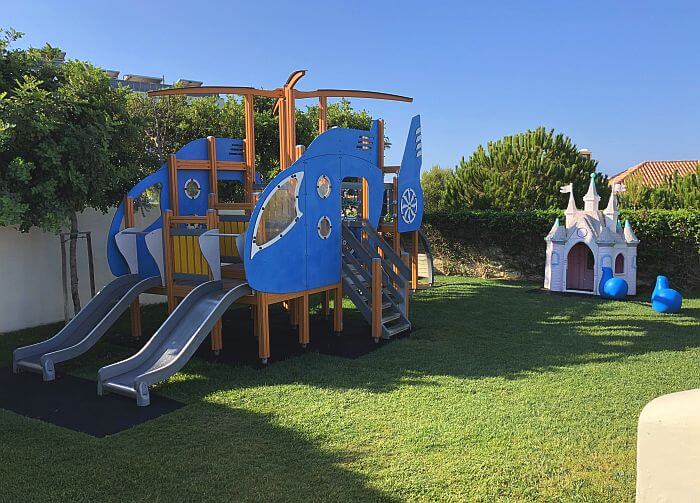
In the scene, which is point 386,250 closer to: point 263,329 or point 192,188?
point 263,329

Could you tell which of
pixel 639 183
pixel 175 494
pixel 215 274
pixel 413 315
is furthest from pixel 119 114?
pixel 639 183

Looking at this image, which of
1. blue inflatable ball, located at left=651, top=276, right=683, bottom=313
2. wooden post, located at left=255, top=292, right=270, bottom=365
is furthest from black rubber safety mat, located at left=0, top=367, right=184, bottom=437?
blue inflatable ball, located at left=651, top=276, right=683, bottom=313

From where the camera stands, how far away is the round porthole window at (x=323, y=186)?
7.93 meters

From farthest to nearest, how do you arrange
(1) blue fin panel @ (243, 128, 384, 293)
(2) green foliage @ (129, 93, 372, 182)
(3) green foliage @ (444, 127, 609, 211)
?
(3) green foliage @ (444, 127, 609, 211) → (2) green foliage @ (129, 93, 372, 182) → (1) blue fin panel @ (243, 128, 384, 293)

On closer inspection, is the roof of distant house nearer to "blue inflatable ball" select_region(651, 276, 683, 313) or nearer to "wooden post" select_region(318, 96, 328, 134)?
"blue inflatable ball" select_region(651, 276, 683, 313)

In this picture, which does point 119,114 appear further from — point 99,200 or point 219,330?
point 219,330

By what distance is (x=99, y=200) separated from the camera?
8.80m

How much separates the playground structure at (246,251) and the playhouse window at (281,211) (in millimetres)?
14

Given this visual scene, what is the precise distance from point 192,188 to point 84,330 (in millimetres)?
2926

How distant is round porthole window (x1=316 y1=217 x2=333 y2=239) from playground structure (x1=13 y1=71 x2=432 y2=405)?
2 cm

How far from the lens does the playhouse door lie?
13.6 meters

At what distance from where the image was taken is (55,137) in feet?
26.2

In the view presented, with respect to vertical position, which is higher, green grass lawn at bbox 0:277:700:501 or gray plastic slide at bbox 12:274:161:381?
gray plastic slide at bbox 12:274:161:381

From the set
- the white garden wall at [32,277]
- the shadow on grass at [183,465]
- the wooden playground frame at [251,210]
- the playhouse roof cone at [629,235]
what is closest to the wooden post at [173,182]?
the wooden playground frame at [251,210]
